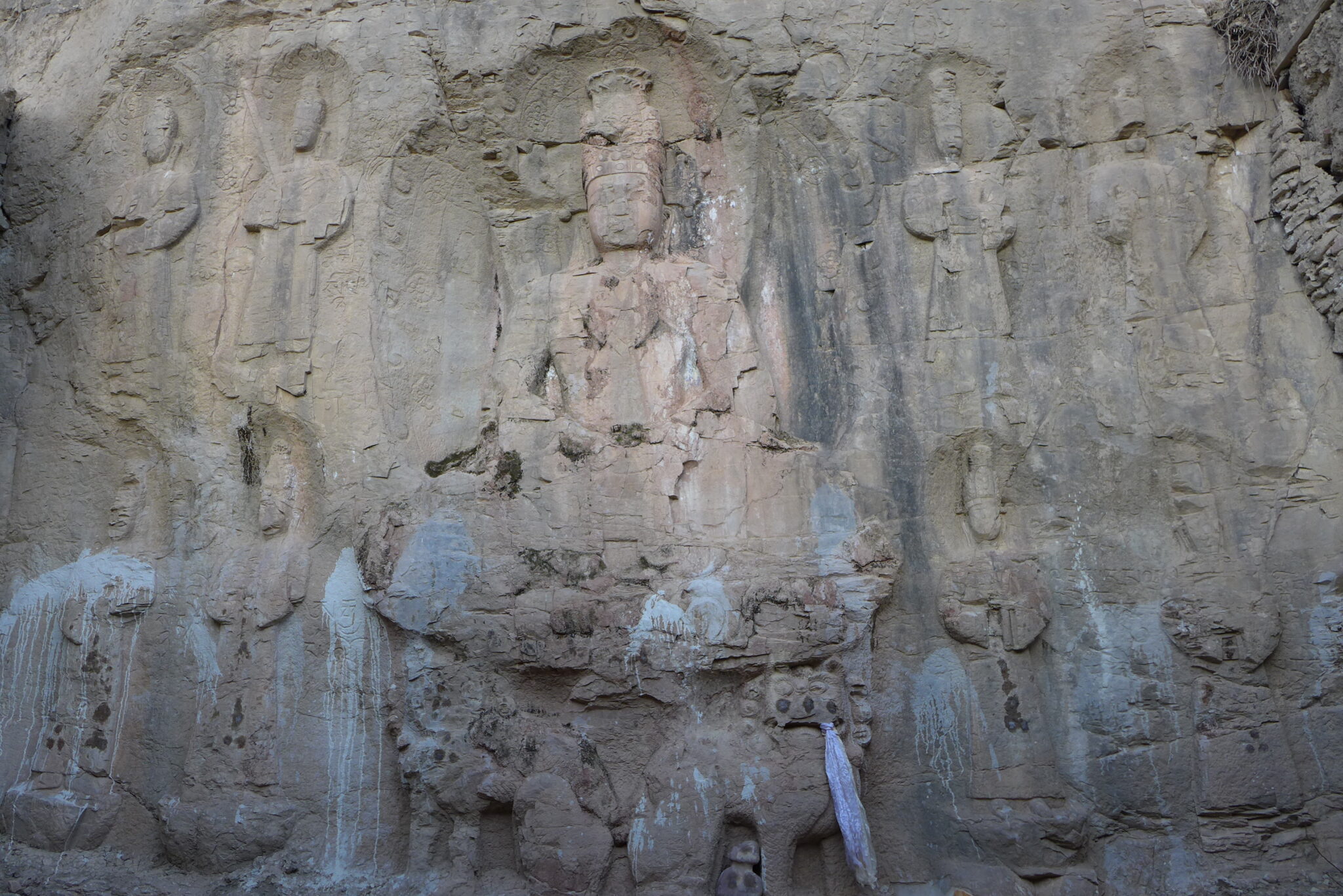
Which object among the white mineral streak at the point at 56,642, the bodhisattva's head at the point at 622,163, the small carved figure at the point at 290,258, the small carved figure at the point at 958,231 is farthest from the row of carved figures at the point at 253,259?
the small carved figure at the point at 958,231

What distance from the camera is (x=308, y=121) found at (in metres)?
8.66

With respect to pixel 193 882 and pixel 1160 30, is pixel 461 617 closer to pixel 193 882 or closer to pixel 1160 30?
pixel 193 882

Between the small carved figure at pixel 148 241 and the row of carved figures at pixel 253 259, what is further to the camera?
the small carved figure at pixel 148 241

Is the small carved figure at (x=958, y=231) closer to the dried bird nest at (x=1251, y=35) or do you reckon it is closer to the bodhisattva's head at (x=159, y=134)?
the dried bird nest at (x=1251, y=35)

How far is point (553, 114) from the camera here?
8867mm

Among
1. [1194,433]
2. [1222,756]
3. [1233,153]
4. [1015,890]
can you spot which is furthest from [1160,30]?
[1015,890]

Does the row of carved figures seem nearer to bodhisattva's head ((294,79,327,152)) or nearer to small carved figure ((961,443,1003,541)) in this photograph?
bodhisattva's head ((294,79,327,152))

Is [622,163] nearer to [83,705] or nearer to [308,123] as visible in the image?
[308,123]

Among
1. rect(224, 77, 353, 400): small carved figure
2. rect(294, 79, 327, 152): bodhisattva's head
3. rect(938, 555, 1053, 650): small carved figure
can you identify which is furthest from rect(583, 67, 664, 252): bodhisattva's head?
rect(938, 555, 1053, 650): small carved figure

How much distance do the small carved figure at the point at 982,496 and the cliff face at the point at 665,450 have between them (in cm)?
4

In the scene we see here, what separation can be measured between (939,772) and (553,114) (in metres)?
4.89

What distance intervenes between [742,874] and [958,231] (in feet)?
13.4

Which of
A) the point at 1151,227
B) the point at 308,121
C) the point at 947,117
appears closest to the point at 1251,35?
the point at 1151,227

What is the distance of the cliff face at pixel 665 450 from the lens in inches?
285
